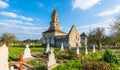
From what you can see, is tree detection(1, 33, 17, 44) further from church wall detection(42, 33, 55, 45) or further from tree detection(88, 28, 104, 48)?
tree detection(88, 28, 104, 48)

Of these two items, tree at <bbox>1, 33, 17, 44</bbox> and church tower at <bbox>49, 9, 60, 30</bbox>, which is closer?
church tower at <bbox>49, 9, 60, 30</bbox>

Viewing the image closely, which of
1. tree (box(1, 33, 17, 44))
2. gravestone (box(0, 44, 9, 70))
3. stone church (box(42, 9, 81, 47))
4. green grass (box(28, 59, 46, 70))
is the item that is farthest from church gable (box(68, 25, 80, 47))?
gravestone (box(0, 44, 9, 70))

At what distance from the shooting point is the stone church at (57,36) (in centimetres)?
6061

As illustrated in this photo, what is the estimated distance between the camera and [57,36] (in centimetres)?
6500

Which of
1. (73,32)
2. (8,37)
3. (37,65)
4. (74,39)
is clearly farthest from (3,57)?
(8,37)

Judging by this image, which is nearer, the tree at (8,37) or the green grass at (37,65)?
the green grass at (37,65)

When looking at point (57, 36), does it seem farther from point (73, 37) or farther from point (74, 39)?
point (74, 39)

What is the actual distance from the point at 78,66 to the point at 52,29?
172 feet

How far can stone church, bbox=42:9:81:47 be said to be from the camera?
60.6 m

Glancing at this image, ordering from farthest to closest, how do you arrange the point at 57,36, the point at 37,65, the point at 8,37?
1. the point at 8,37
2. the point at 57,36
3. the point at 37,65

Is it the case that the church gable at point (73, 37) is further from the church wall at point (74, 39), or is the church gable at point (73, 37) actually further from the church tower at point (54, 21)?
the church tower at point (54, 21)

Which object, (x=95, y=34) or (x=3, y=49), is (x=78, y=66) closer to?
(x=3, y=49)

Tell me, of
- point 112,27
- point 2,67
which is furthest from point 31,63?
point 112,27

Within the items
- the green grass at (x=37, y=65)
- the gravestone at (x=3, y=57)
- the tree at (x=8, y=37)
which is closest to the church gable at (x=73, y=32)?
the tree at (x=8, y=37)
